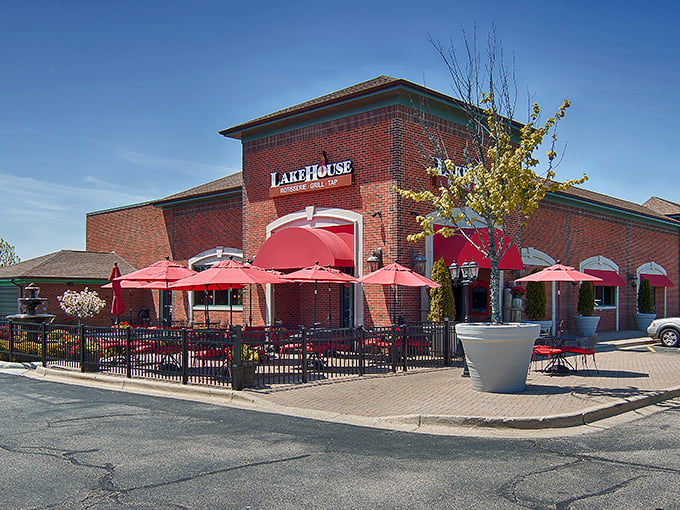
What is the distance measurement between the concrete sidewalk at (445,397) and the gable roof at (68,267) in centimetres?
1411

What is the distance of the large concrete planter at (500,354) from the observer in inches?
433

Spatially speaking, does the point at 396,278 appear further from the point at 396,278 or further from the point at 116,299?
the point at 116,299

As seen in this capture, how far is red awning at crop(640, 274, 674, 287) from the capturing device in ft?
104

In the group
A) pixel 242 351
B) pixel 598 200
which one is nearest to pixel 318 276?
pixel 242 351

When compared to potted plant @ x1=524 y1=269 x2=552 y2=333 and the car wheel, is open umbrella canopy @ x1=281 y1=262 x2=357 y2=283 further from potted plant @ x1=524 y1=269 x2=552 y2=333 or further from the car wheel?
the car wheel

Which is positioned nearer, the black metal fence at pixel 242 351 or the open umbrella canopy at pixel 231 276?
the black metal fence at pixel 242 351

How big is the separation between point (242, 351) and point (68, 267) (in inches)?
820

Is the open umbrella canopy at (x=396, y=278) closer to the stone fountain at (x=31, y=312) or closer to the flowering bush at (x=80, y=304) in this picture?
the stone fountain at (x=31, y=312)

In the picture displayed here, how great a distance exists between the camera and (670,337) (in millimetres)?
22156

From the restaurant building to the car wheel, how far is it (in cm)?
394

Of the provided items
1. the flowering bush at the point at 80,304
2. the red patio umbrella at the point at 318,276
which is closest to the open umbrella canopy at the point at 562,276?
the red patio umbrella at the point at 318,276

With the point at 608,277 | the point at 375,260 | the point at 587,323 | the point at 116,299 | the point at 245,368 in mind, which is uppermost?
the point at 375,260

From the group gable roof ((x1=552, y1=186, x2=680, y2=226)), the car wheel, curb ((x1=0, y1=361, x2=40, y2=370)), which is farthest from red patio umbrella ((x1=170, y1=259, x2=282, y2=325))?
the car wheel

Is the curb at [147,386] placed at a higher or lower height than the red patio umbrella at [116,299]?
lower
